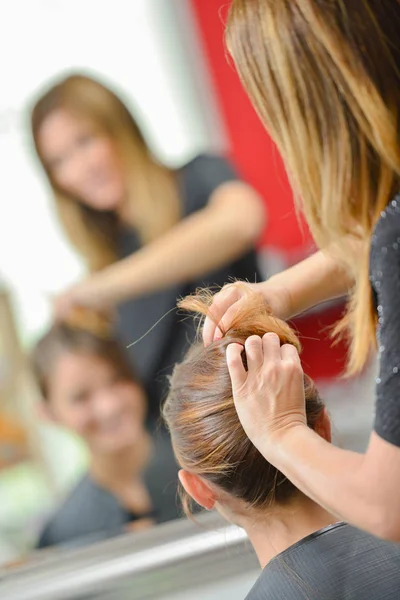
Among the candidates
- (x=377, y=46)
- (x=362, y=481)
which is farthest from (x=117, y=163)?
(x=362, y=481)

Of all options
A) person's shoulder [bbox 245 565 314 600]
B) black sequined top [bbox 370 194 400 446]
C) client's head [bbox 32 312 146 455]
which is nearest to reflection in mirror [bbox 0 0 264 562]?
client's head [bbox 32 312 146 455]

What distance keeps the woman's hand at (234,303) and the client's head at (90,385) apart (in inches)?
45.8

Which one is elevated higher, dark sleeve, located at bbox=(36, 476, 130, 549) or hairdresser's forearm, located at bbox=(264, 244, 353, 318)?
hairdresser's forearm, located at bbox=(264, 244, 353, 318)

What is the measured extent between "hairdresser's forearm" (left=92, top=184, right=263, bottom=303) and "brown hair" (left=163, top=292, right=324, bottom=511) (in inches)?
42.9

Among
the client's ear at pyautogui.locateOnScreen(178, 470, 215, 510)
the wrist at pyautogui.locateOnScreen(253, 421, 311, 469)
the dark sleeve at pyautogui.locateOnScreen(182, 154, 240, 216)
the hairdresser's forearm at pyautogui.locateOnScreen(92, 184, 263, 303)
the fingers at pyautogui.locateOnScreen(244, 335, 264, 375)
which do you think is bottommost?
the hairdresser's forearm at pyautogui.locateOnScreen(92, 184, 263, 303)

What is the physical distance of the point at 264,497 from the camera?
1011 mm

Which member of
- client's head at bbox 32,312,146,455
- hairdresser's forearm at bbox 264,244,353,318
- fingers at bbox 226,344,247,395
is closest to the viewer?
fingers at bbox 226,344,247,395

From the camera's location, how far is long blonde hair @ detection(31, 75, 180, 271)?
6.83ft

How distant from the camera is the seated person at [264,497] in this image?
967 millimetres

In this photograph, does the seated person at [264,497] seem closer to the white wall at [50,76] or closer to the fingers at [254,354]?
the fingers at [254,354]

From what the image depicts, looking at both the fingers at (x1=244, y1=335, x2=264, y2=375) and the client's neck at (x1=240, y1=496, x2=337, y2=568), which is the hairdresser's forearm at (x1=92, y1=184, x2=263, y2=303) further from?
the fingers at (x1=244, y1=335, x2=264, y2=375)

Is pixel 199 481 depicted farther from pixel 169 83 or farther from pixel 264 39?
pixel 169 83

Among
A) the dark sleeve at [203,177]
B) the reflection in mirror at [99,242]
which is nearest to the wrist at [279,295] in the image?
the reflection in mirror at [99,242]

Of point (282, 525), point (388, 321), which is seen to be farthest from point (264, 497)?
point (388, 321)
